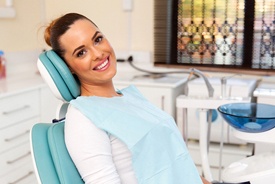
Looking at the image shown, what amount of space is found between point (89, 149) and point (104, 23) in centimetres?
238

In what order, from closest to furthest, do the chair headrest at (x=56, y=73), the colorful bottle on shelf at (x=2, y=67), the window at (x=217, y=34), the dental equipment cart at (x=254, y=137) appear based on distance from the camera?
1. the chair headrest at (x=56, y=73)
2. the dental equipment cart at (x=254, y=137)
3. the window at (x=217, y=34)
4. the colorful bottle on shelf at (x=2, y=67)

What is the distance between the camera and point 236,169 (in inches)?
62.1

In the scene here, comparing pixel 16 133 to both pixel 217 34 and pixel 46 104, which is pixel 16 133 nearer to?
pixel 46 104

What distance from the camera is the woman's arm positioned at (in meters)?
1.13

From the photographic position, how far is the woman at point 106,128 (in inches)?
45.1

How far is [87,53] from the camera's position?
4.18ft

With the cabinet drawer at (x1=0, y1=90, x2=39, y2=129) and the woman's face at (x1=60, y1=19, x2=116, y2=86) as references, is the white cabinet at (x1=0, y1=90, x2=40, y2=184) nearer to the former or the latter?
the cabinet drawer at (x1=0, y1=90, x2=39, y2=129)

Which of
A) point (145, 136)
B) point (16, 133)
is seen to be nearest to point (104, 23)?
point (16, 133)

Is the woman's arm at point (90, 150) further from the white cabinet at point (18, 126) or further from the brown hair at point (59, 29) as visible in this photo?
the white cabinet at point (18, 126)

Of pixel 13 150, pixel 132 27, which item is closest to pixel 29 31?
pixel 132 27

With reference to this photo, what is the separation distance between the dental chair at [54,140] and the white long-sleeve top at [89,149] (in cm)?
5

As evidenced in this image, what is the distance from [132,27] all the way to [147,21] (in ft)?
0.47

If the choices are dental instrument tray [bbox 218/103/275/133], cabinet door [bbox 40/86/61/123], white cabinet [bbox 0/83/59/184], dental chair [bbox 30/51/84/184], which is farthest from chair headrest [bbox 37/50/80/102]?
cabinet door [bbox 40/86/61/123]

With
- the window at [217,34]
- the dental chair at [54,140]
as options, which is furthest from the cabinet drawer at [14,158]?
the dental chair at [54,140]
